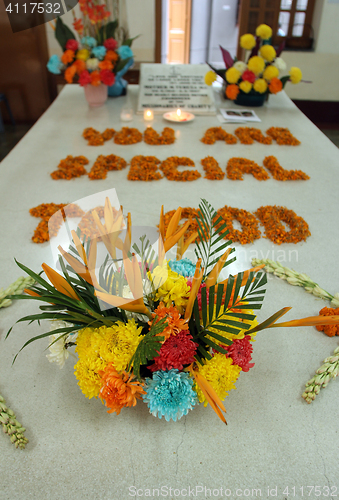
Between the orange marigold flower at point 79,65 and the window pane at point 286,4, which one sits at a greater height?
the window pane at point 286,4

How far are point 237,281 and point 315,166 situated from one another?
4.05ft

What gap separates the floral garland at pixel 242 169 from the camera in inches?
57.6

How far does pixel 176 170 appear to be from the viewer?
1.47 meters

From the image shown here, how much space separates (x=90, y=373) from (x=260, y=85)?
6.15ft

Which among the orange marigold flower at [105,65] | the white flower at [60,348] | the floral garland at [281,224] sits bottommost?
the floral garland at [281,224]

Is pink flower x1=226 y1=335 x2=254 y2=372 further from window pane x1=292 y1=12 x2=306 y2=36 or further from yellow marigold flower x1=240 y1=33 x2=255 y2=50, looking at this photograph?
window pane x1=292 y1=12 x2=306 y2=36

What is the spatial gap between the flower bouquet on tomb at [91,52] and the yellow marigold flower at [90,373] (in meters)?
1.70

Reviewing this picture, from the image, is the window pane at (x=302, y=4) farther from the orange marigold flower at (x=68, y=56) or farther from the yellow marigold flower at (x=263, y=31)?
the orange marigold flower at (x=68, y=56)

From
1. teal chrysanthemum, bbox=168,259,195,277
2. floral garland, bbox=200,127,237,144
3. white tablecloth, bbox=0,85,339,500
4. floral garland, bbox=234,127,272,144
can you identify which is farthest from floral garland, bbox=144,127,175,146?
teal chrysanthemum, bbox=168,259,195,277

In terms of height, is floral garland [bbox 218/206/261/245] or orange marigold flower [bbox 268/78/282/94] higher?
orange marigold flower [bbox 268/78/282/94]

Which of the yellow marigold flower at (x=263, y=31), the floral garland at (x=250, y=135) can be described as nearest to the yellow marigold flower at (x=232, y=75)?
the yellow marigold flower at (x=263, y=31)

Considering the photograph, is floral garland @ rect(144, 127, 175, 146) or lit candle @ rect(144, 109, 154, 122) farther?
lit candle @ rect(144, 109, 154, 122)

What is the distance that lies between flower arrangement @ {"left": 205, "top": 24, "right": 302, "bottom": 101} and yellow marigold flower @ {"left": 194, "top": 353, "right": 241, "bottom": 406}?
1773mm

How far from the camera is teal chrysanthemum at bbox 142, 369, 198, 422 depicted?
0.53m
